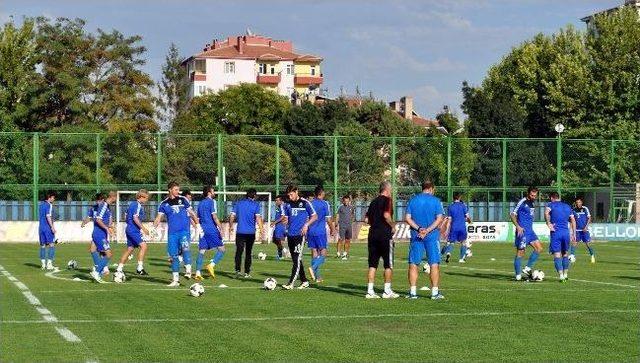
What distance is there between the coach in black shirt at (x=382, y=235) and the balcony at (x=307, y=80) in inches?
5970

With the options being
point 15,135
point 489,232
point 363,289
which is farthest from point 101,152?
point 363,289

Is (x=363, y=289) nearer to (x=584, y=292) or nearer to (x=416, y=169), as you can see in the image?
(x=584, y=292)

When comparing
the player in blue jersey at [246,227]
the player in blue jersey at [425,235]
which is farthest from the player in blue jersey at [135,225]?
the player in blue jersey at [425,235]

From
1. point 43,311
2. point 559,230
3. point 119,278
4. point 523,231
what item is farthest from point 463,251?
point 43,311

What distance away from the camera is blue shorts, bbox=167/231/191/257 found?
25.6 m

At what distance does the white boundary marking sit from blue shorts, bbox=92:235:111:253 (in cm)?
178

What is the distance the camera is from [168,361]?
1372cm

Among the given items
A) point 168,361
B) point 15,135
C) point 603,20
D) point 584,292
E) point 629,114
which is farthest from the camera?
point 603,20

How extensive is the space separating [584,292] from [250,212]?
8.14 metres

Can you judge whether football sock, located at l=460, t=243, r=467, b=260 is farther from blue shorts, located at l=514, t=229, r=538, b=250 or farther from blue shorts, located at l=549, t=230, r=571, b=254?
blue shorts, located at l=549, t=230, r=571, b=254

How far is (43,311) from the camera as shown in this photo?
1959 centimetres

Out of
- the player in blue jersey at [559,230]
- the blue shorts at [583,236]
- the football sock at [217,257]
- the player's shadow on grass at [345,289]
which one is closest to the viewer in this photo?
the player's shadow on grass at [345,289]

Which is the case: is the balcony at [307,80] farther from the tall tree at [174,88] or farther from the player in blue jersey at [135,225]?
the player in blue jersey at [135,225]

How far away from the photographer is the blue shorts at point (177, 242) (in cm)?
2564
